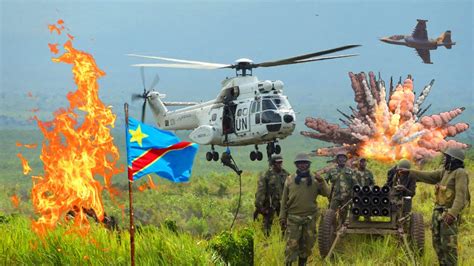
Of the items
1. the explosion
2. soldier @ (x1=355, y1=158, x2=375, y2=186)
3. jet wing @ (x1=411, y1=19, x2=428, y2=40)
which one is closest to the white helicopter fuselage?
the explosion

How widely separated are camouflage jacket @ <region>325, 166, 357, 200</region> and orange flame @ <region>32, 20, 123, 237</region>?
4583mm

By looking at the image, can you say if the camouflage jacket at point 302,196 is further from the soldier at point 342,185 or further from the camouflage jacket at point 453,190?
the soldier at point 342,185

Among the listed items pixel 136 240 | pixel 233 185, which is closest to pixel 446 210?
pixel 136 240

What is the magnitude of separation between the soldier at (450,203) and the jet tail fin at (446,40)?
29.1 metres

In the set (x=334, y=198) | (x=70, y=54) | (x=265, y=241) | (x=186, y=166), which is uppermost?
(x=70, y=54)

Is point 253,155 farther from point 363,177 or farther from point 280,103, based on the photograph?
point 363,177

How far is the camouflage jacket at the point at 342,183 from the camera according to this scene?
1225 centimetres

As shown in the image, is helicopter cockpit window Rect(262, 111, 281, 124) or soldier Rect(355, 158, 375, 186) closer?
soldier Rect(355, 158, 375, 186)

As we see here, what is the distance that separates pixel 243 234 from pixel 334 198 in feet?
8.85

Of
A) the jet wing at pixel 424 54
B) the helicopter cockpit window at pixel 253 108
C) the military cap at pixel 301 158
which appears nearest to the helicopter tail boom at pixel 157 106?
the helicopter cockpit window at pixel 253 108

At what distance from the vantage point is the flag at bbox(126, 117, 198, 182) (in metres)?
8.46

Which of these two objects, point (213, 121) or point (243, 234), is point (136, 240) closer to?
point (243, 234)

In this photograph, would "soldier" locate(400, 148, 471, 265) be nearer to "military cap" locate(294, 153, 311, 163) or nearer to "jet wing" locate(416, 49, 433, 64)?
"military cap" locate(294, 153, 311, 163)

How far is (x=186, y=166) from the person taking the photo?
8.66 meters
